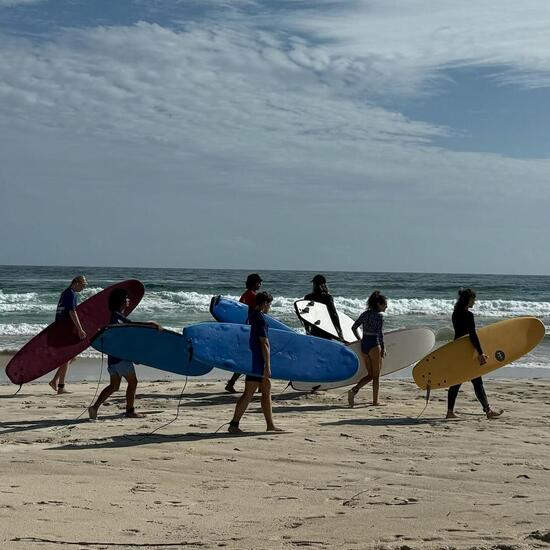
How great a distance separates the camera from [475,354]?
340 inches

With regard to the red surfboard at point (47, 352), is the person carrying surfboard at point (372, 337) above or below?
above

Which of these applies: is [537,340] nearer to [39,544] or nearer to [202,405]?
[202,405]

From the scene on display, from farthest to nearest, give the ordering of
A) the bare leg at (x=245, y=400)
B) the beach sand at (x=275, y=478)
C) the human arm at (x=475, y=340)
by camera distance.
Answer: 1. the human arm at (x=475, y=340)
2. the bare leg at (x=245, y=400)
3. the beach sand at (x=275, y=478)

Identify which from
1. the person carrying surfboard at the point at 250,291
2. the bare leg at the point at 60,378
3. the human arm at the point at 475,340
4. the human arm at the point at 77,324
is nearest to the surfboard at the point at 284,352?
the person carrying surfboard at the point at 250,291

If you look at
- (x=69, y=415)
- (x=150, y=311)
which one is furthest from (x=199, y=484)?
(x=150, y=311)

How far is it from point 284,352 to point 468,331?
1892 mm

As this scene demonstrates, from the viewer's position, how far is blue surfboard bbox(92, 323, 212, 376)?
8.11 meters

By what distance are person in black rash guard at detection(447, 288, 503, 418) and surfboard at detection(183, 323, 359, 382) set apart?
1109mm

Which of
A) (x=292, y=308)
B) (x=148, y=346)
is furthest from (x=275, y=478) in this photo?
(x=292, y=308)

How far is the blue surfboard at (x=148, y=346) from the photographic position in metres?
8.11

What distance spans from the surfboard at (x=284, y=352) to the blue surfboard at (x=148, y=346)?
0.61ft

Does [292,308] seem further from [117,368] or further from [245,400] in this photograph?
[245,400]

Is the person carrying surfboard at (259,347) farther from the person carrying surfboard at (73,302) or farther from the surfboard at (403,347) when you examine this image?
the surfboard at (403,347)

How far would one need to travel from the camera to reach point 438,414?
29.3 ft
